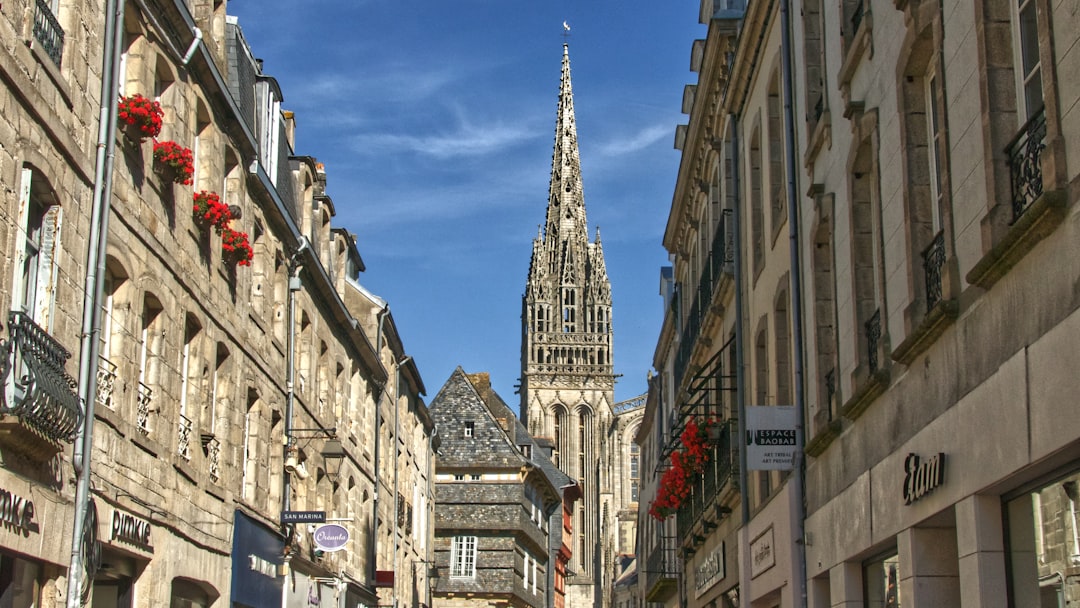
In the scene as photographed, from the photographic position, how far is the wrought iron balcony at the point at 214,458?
1848 cm

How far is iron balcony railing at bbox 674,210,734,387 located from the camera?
861 inches

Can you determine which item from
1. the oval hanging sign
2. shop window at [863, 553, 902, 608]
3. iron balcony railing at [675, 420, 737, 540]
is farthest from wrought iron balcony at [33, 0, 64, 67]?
the oval hanging sign

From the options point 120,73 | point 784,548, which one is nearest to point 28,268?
point 120,73

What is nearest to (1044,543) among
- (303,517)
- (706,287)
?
(303,517)

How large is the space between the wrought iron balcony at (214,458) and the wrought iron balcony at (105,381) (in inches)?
158

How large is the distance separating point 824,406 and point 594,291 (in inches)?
5032

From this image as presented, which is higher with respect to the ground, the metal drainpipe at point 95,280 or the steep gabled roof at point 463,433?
the steep gabled roof at point 463,433

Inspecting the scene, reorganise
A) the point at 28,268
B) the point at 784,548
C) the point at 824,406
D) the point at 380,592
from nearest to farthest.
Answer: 1. the point at 28,268
2. the point at 824,406
3. the point at 784,548
4. the point at 380,592

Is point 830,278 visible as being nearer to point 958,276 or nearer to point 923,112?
point 923,112

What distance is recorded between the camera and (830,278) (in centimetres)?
1484

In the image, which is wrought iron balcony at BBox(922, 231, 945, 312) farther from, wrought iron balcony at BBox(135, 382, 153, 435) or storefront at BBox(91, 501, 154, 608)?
wrought iron balcony at BBox(135, 382, 153, 435)

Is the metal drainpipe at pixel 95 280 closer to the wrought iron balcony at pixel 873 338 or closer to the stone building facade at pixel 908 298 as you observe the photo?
the stone building facade at pixel 908 298

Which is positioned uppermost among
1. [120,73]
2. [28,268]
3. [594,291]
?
[594,291]

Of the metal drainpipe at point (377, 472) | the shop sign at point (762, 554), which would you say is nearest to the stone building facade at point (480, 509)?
the metal drainpipe at point (377, 472)
